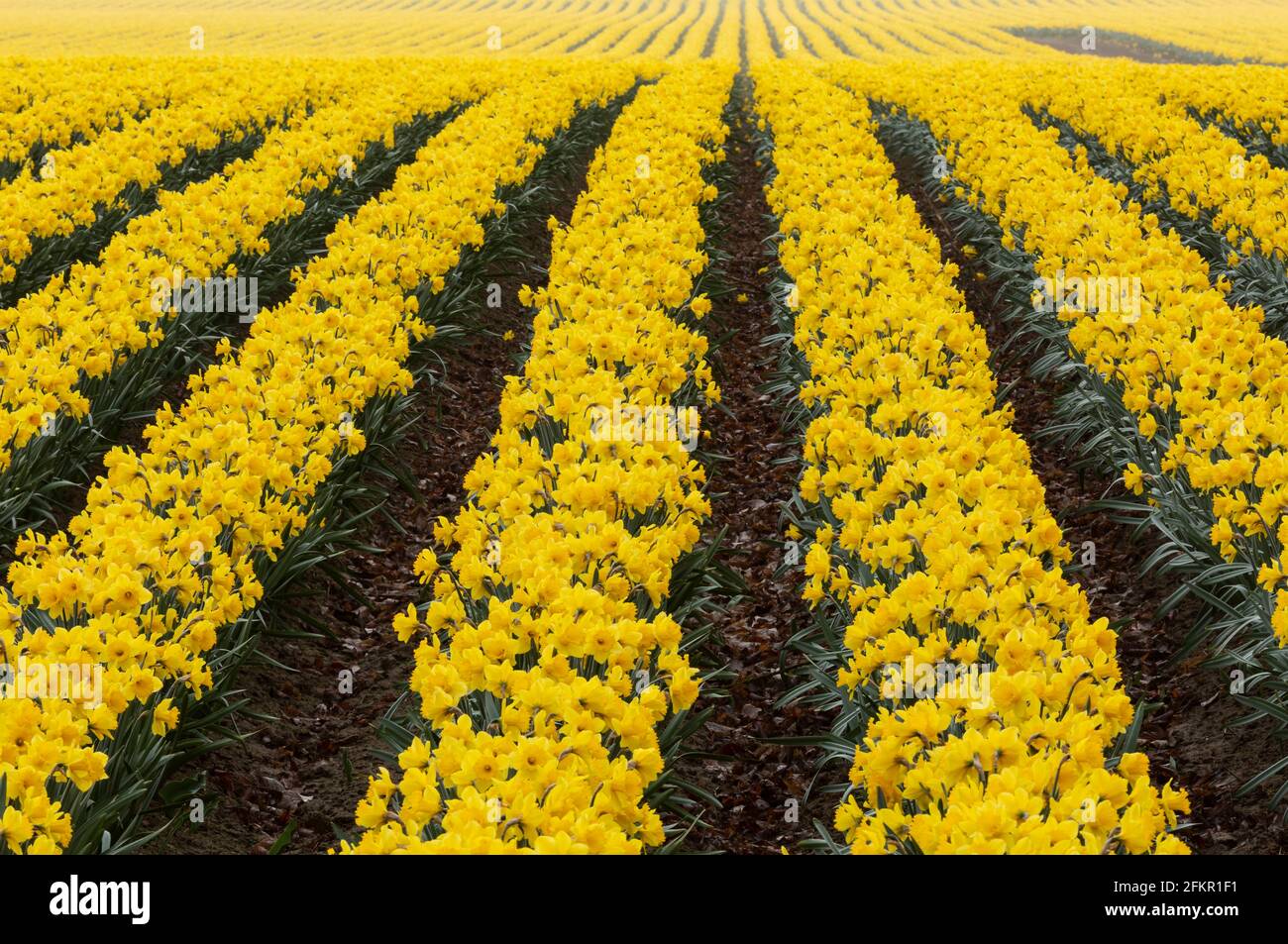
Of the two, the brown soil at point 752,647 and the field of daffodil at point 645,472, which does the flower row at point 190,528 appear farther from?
the brown soil at point 752,647

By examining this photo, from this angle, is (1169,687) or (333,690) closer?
(1169,687)

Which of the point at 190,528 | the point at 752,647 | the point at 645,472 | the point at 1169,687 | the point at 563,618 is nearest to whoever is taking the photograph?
the point at 563,618

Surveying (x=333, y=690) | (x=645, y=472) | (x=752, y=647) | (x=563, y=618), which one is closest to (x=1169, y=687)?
(x=752, y=647)

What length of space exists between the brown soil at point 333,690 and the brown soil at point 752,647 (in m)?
1.56

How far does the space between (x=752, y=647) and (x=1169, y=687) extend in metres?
2.12

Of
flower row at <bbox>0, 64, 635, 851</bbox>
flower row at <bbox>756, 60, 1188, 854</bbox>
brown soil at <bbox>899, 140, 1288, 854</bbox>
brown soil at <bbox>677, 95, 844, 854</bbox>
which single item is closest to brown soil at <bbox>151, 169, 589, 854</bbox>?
flower row at <bbox>0, 64, 635, 851</bbox>

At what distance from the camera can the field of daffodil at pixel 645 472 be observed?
3.94 m

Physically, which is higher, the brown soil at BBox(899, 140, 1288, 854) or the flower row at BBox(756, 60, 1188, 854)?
the flower row at BBox(756, 60, 1188, 854)

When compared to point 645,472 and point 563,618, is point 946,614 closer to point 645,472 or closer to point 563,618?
point 563,618

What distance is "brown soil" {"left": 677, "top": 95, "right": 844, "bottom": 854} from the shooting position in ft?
17.6

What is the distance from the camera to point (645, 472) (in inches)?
223

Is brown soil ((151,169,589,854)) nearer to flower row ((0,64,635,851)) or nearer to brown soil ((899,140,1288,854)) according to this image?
flower row ((0,64,635,851))

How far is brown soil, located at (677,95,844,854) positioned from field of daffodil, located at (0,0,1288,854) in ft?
0.15
